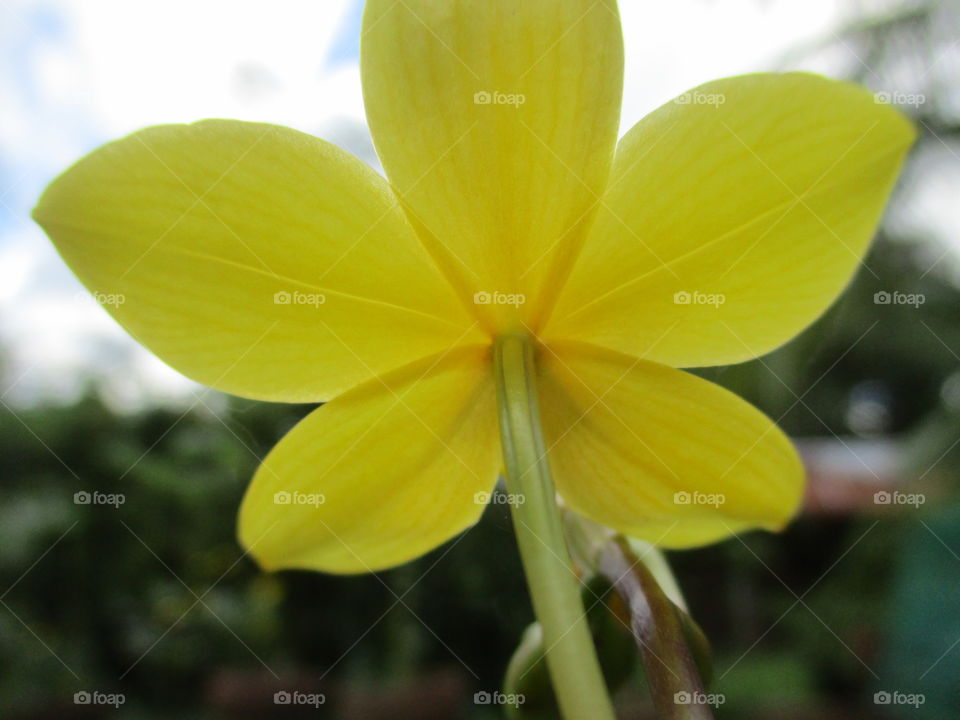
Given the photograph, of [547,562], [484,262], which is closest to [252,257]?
[484,262]

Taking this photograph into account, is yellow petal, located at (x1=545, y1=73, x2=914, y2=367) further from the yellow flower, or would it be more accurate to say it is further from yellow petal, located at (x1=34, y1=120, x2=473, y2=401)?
yellow petal, located at (x1=34, y1=120, x2=473, y2=401)

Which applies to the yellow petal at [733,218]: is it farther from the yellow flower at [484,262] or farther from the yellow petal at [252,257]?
the yellow petal at [252,257]

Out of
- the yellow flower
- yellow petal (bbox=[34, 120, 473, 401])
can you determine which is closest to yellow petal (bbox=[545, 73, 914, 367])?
the yellow flower

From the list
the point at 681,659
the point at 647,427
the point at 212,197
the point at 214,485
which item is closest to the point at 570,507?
the point at 647,427

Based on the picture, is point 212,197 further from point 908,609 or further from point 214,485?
point 214,485

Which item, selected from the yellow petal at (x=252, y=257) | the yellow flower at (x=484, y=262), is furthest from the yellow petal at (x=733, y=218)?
the yellow petal at (x=252, y=257)

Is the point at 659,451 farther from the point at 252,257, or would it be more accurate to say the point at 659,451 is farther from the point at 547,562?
the point at 252,257
